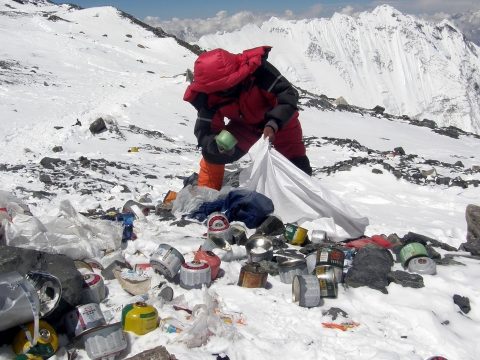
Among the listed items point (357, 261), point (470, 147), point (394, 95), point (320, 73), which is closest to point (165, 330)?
point (357, 261)

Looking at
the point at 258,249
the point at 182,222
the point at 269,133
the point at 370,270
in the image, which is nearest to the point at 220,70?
the point at 269,133

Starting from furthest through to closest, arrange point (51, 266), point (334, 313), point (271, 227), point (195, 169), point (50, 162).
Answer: point (195, 169) < point (50, 162) < point (271, 227) < point (334, 313) < point (51, 266)

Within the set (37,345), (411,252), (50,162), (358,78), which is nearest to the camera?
(37,345)

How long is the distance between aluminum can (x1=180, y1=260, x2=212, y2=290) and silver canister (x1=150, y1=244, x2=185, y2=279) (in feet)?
0.36

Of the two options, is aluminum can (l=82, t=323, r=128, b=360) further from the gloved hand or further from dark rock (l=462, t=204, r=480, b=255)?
dark rock (l=462, t=204, r=480, b=255)

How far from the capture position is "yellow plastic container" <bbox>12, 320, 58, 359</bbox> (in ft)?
8.42

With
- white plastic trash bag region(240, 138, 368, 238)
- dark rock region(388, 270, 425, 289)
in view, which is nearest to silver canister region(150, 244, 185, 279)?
dark rock region(388, 270, 425, 289)

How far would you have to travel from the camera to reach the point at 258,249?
161 inches

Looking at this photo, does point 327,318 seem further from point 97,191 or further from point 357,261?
point 97,191

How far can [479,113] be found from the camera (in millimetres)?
179750

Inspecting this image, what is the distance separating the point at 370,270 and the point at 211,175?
2.63 meters

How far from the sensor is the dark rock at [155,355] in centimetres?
258

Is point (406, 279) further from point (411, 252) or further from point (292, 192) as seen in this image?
point (292, 192)

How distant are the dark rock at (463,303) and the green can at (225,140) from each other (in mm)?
2748
